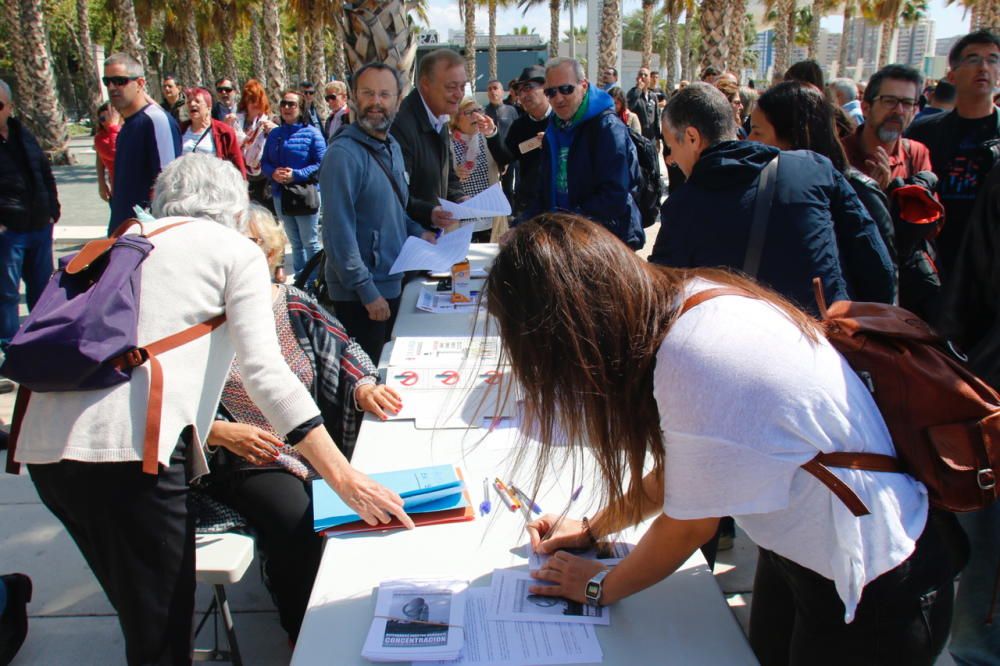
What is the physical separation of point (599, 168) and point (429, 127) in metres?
0.93

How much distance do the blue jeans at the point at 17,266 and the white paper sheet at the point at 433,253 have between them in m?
2.87

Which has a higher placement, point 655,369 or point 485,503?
point 655,369

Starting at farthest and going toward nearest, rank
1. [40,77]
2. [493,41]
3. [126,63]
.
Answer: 1. [493,41]
2. [40,77]
3. [126,63]

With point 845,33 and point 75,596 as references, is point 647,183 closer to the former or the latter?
point 75,596

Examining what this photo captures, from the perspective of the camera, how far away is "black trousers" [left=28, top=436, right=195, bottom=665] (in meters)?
1.65

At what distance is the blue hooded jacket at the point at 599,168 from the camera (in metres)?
3.69

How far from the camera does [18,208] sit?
14.8 feet

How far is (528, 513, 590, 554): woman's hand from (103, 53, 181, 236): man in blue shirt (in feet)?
11.9

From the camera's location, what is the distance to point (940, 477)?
3.79ft

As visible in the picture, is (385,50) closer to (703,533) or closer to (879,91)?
(879,91)

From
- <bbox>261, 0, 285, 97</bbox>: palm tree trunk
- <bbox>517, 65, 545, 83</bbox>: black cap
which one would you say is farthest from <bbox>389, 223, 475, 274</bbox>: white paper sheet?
<bbox>261, 0, 285, 97</bbox>: palm tree trunk

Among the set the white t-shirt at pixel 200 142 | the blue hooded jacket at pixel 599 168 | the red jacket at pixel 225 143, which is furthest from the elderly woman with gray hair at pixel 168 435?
the red jacket at pixel 225 143

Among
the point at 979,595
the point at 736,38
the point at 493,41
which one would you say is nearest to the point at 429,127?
the point at 979,595

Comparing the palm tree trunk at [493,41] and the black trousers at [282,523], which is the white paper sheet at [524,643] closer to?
the black trousers at [282,523]
